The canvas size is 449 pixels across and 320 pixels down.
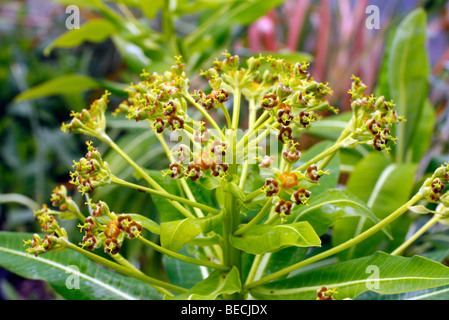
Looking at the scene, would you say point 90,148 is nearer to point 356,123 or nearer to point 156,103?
point 156,103

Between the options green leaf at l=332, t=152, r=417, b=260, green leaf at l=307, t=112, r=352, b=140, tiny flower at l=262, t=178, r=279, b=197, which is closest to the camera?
tiny flower at l=262, t=178, r=279, b=197

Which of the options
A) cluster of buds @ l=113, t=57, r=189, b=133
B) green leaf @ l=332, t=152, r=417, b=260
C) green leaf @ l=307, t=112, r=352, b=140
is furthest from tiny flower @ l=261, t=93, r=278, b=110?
green leaf @ l=307, t=112, r=352, b=140

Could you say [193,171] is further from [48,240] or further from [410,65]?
[410,65]

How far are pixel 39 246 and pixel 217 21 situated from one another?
1020 mm

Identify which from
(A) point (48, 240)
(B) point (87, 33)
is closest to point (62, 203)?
(A) point (48, 240)

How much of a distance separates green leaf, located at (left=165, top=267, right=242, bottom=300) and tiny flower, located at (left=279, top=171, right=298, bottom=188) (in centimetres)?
15

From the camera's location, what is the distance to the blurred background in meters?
1.29

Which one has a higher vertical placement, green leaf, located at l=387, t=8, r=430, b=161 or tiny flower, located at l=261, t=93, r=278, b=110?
green leaf, located at l=387, t=8, r=430, b=161

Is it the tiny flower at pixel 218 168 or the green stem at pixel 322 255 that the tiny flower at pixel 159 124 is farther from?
the green stem at pixel 322 255

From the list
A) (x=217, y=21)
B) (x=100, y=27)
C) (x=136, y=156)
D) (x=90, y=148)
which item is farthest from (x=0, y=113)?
(x=90, y=148)

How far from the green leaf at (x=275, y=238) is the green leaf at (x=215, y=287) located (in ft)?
0.14

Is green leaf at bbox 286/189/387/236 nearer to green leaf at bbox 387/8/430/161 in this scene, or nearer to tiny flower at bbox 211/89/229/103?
tiny flower at bbox 211/89/229/103

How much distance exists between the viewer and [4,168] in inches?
77.7

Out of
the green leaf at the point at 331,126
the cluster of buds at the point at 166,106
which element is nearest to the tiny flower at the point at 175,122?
the cluster of buds at the point at 166,106
